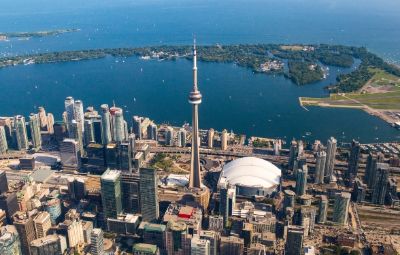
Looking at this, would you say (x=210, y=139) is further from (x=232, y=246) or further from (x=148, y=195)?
(x=232, y=246)

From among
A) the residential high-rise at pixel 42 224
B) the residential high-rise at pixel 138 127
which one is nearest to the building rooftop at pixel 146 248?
the residential high-rise at pixel 42 224

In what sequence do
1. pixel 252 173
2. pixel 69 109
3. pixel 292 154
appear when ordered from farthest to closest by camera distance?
pixel 69 109
pixel 292 154
pixel 252 173

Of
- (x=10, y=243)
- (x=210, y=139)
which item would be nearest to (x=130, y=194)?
(x=10, y=243)

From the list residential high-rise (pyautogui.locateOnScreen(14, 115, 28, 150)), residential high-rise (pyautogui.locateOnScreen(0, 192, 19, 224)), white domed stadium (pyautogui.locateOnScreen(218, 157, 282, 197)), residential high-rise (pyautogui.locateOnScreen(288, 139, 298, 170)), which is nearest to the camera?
residential high-rise (pyautogui.locateOnScreen(0, 192, 19, 224))

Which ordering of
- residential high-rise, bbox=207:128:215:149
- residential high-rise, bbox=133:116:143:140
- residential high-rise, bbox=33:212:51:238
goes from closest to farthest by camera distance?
residential high-rise, bbox=33:212:51:238 → residential high-rise, bbox=207:128:215:149 → residential high-rise, bbox=133:116:143:140

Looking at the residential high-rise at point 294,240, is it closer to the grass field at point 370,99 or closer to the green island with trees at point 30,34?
the grass field at point 370,99

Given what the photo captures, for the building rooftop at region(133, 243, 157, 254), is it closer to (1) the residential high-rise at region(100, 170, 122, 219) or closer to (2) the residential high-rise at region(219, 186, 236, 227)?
→ (1) the residential high-rise at region(100, 170, 122, 219)

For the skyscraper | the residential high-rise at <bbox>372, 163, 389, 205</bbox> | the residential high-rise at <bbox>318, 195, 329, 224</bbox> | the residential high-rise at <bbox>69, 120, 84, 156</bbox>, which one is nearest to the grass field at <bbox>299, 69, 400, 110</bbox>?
the residential high-rise at <bbox>372, 163, 389, 205</bbox>
